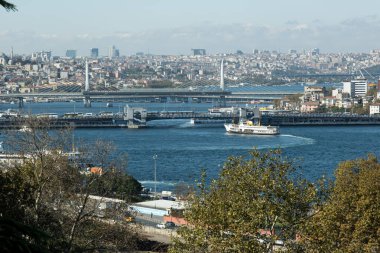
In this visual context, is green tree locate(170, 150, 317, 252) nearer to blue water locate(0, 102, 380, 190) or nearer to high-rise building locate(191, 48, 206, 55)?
blue water locate(0, 102, 380, 190)

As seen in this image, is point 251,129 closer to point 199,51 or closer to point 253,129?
point 253,129

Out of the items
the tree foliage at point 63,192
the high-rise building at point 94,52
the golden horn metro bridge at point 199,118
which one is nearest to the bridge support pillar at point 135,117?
the golden horn metro bridge at point 199,118

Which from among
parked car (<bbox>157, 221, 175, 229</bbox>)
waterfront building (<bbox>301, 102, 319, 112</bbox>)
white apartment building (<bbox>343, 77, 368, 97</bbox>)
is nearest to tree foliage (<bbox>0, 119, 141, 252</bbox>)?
parked car (<bbox>157, 221, 175, 229</bbox>)

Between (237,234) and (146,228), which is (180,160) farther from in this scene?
(237,234)

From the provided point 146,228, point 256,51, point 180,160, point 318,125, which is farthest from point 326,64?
point 146,228

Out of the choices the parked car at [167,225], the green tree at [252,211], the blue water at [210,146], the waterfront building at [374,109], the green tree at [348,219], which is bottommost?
the blue water at [210,146]

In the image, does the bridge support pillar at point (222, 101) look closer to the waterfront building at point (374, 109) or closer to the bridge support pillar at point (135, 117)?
the waterfront building at point (374, 109)
